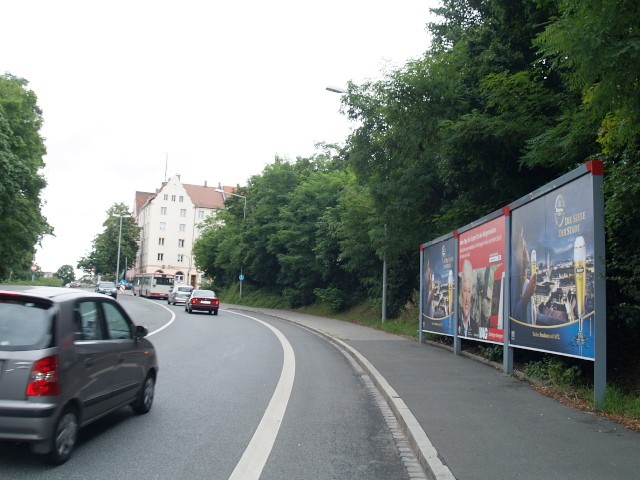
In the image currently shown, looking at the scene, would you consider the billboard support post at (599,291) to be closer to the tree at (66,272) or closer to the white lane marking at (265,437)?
the white lane marking at (265,437)

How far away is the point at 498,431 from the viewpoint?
6645mm

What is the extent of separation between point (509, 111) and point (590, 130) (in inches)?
136

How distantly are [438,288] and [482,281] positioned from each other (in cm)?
355

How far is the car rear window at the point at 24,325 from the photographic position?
17.3 feet

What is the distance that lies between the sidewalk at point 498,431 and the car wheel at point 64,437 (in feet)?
10.6

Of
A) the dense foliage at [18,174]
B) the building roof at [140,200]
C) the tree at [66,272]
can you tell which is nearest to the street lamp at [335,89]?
the dense foliage at [18,174]

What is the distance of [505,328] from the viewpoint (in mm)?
11352

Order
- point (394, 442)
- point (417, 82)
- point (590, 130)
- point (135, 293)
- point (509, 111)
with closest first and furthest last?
point (394, 442) < point (590, 130) < point (509, 111) < point (417, 82) < point (135, 293)

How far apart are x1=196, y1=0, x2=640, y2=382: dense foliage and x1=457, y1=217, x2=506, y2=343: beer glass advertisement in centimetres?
166

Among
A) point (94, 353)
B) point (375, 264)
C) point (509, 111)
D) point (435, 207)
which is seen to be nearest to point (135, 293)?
point (375, 264)

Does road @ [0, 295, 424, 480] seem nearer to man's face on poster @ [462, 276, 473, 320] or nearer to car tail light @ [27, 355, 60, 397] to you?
car tail light @ [27, 355, 60, 397]

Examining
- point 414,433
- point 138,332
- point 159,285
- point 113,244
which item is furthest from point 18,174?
point 113,244

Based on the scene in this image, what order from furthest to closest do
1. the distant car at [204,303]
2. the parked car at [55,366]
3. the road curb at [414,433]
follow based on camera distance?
the distant car at [204,303], the road curb at [414,433], the parked car at [55,366]

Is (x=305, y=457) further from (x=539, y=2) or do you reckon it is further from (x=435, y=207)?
(x=435, y=207)
